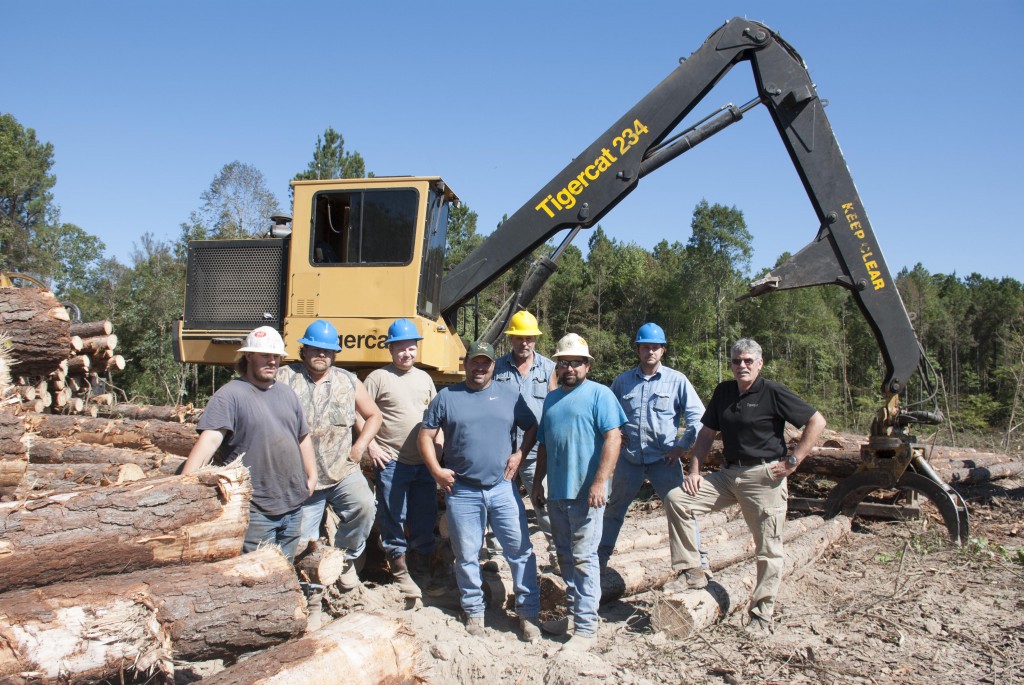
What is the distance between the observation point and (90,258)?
36.0m

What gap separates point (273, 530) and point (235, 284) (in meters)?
3.36

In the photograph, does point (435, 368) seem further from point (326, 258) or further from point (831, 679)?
point (831, 679)

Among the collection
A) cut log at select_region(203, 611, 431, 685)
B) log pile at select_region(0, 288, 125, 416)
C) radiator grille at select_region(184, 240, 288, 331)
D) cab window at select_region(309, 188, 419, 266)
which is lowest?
cut log at select_region(203, 611, 431, 685)

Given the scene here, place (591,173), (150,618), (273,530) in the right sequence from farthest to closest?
(591,173), (273,530), (150,618)

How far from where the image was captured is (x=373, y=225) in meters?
6.39

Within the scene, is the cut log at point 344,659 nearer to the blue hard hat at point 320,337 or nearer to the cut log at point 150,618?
the cut log at point 150,618

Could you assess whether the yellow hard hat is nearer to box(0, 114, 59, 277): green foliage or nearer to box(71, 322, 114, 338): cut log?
box(71, 322, 114, 338): cut log

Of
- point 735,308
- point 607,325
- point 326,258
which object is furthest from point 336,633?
point 735,308

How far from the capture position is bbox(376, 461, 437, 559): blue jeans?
513 centimetres

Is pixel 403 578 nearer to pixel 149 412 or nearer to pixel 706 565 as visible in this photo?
pixel 706 565

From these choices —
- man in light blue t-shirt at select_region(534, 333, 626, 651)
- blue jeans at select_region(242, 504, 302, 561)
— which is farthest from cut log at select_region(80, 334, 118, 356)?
man in light blue t-shirt at select_region(534, 333, 626, 651)

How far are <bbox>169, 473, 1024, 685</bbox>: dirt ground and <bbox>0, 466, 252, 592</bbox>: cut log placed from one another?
74 centimetres

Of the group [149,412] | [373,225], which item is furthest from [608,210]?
[149,412]

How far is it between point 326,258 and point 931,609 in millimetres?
5462
